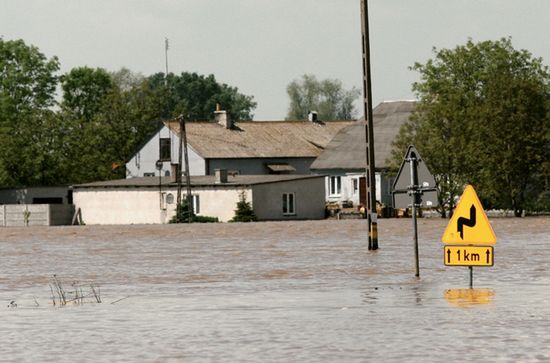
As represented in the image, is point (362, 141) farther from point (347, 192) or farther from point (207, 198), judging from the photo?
point (207, 198)

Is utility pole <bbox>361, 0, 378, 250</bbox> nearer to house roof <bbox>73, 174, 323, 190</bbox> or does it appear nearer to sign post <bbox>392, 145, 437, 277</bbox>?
sign post <bbox>392, 145, 437, 277</bbox>

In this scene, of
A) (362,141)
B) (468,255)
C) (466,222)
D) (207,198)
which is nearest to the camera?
(466,222)

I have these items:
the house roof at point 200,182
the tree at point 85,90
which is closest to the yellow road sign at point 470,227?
the house roof at point 200,182

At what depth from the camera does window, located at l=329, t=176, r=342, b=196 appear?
108188 mm

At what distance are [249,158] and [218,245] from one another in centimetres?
6346

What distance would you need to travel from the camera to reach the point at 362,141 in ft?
361

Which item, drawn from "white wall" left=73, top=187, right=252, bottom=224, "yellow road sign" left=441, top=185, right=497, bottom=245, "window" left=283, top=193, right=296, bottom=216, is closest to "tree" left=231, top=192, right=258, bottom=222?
"white wall" left=73, top=187, right=252, bottom=224

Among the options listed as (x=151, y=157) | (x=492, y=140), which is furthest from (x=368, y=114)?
(x=151, y=157)

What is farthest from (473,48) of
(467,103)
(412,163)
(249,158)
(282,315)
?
(282,315)

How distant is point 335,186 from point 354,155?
2.59 metres

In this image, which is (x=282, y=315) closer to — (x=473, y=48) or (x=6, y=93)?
(x=473, y=48)

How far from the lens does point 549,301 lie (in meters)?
20.5

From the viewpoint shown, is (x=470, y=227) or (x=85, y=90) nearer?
(x=470, y=227)

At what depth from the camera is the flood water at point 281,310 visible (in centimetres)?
1462
